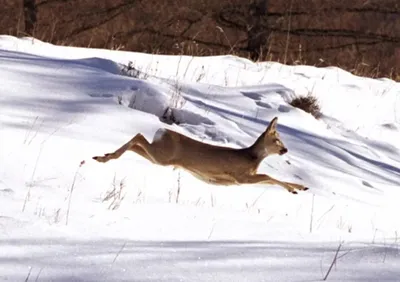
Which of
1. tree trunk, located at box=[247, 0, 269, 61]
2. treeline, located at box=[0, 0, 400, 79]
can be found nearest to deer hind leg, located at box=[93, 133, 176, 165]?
tree trunk, located at box=[247, 0, 269, 61]

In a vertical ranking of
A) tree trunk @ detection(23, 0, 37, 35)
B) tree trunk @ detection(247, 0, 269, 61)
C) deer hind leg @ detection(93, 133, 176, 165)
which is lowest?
tree trunk @ detection(23, 0, 37, 35)

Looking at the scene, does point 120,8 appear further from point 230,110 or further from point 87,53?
point 230,110

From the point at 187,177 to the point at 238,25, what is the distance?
11.7m

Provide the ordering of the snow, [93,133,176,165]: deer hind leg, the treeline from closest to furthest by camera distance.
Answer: the snow → [93,133,176,165]: deer hind leg → the treeline

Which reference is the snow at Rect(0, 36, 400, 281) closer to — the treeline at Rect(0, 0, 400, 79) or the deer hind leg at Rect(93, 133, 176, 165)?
the deer hind leg at Rect(93, 133, 176, 165)

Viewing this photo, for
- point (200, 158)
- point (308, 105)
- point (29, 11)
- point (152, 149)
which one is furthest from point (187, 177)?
point (29, 11)

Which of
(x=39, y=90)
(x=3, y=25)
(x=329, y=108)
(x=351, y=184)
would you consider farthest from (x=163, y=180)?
(x=3, y=25)

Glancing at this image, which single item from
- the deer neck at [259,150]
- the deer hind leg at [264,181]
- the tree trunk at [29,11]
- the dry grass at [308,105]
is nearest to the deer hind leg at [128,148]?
the deer hind leg at [264,181]

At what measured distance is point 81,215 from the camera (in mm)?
4543

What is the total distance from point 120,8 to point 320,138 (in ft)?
33.0

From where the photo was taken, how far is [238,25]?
1864 centimetres

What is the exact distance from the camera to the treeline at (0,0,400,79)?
18.3 metres

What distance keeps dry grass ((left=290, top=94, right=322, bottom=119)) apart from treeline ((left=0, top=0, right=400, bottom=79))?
7183 mm

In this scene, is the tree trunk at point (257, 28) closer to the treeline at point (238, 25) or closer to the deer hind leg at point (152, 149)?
the treeline at point (238, 25)
